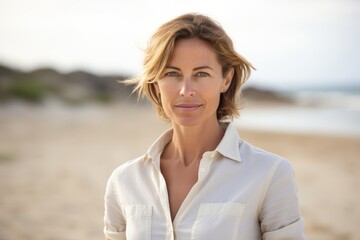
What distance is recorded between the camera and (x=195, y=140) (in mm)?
2229

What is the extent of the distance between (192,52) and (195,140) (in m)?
0.39

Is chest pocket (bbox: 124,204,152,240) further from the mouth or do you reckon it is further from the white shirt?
the mouth

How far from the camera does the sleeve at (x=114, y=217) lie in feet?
7.44

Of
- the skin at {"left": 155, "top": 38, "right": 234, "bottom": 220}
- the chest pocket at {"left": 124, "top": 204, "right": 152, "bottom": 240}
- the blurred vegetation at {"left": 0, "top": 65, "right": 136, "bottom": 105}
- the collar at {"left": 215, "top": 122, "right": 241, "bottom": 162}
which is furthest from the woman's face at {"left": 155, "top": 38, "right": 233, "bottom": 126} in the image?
the blurred vegetation at {"left": 0, "top": 65, "right": 136, "bottom": 105}

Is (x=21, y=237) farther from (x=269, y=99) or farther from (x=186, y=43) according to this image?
(x=269, y=99)

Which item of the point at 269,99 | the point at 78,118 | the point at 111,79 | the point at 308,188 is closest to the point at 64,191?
the point at 308,188

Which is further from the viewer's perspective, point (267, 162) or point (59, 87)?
point (59, 87)

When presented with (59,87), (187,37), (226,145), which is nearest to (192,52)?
(187,37)

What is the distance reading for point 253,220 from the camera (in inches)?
77.0

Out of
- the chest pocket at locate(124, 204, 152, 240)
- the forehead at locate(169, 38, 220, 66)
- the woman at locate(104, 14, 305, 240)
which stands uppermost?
the forehead at locate(169, 38, 220, 66)

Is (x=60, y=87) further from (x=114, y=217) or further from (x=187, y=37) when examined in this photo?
(x=187, y=37)

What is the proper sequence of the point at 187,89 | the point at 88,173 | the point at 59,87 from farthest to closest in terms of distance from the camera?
1. the point at 59,87
2. the point at 88,173
3. the point at 187,89

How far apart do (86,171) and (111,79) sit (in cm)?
2489

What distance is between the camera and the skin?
6.73 ft
